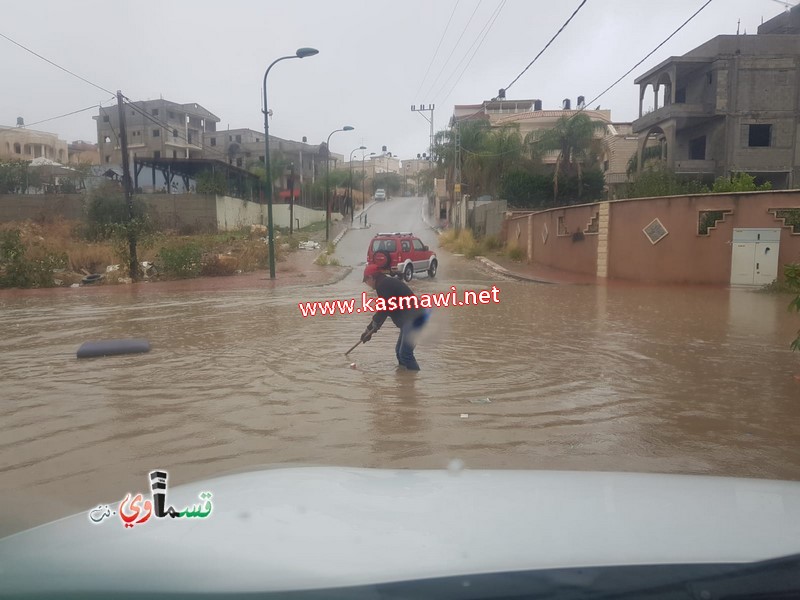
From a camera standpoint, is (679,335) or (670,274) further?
(670,274)

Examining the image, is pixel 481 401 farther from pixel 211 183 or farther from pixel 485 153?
pixel 485 153

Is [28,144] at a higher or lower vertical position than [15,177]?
higher

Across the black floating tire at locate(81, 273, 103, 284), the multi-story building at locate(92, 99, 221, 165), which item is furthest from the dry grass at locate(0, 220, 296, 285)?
the multi-story building at locate(92, 99, 221, 165)

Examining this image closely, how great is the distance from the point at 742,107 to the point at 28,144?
73821 millimetres

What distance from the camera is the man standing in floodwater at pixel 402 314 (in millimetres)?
8508

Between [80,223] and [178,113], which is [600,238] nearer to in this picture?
[80,223]

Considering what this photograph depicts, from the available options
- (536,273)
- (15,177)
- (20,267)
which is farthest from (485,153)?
(20,267)

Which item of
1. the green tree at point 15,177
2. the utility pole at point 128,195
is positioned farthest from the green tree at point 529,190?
the green tree at point 15,177

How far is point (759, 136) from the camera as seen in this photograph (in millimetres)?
34906

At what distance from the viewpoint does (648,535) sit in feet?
6.23

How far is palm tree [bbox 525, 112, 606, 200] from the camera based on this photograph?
41219 mm

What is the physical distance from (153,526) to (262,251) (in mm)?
27398

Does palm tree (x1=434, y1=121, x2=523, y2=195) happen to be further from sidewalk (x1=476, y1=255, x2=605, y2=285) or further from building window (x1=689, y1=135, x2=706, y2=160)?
sidewalk (x1=476, y1=255, x2=605, y2=285)

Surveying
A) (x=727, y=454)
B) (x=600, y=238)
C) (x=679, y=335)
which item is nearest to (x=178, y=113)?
(x=600, y=238)
